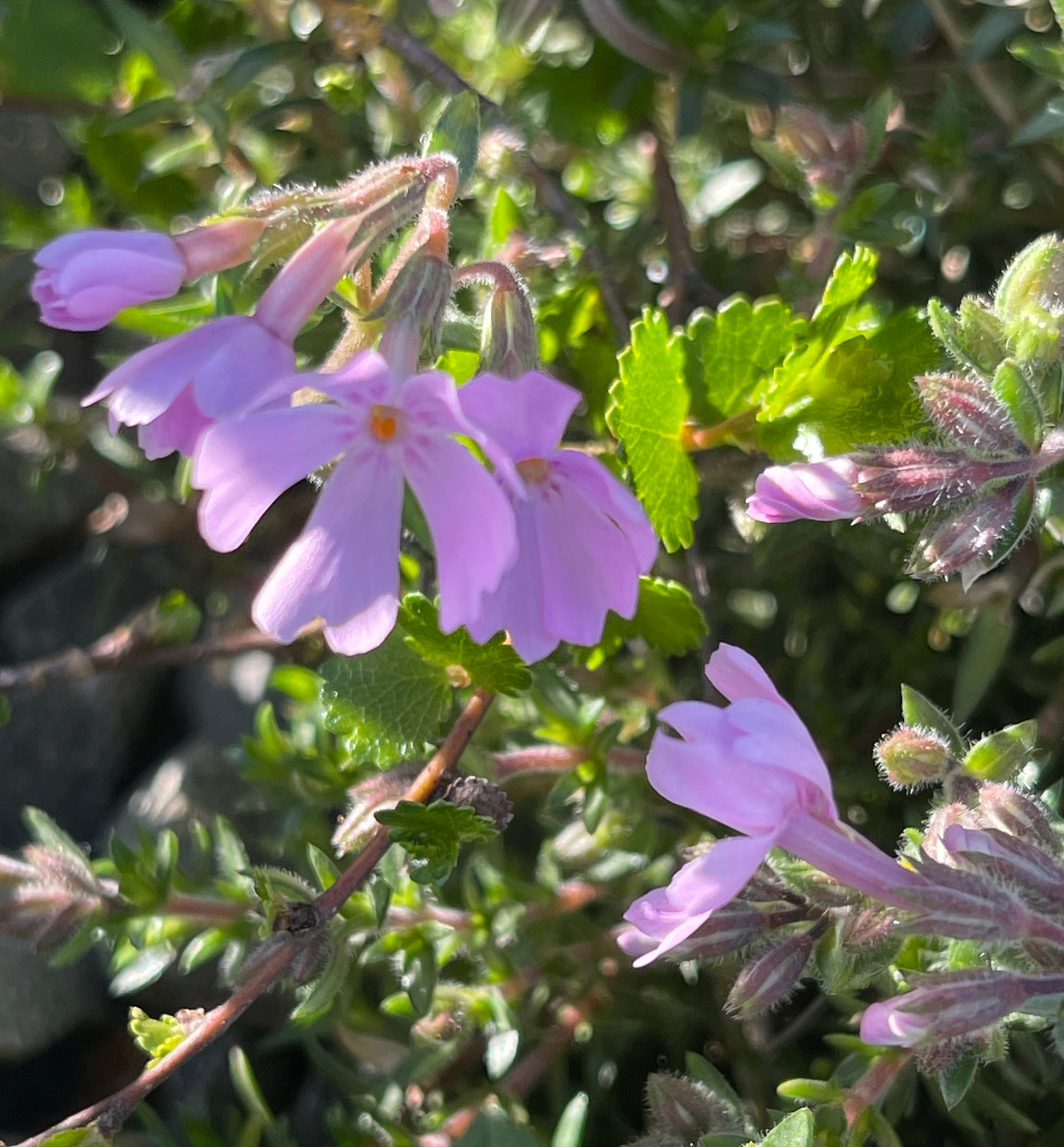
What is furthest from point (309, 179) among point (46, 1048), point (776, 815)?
point (46, 1048)

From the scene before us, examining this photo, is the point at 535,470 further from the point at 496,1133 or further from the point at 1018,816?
the point at 496,1133

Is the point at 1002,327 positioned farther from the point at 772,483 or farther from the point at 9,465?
the point at 9,465

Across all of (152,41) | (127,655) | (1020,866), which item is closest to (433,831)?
(1020,866)

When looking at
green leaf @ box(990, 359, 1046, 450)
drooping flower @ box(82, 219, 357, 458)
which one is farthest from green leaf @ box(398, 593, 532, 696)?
green leaf @ box(990, 359, 1046, 450)

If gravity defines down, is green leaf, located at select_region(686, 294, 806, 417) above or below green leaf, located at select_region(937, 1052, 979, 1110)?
above

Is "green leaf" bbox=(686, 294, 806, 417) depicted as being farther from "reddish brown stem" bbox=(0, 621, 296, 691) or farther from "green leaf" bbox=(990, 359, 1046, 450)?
"reddish brown stem" bbox=(0, 621, 296, 691)

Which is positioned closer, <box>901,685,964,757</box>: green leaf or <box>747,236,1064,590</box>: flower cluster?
<box>747,236,1064,590</box>: flower cluster
